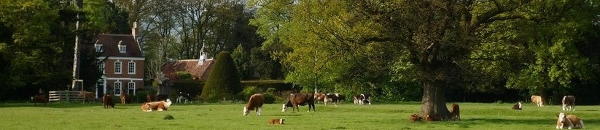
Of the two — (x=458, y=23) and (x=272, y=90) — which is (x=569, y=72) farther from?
(x=458, y=23)

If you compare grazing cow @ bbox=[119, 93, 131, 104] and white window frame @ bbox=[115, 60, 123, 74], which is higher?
white window frame @ bbox=[115, 60, 123, 74]

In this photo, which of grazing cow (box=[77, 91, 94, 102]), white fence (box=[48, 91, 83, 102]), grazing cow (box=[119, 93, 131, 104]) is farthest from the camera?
grazing cow (box=[119, 93, 131, 104])

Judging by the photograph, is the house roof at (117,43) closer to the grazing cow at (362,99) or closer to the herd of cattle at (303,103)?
the herd of cattle at (303,103)

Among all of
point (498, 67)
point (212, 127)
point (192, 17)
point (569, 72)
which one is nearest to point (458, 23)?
point (498, 67)

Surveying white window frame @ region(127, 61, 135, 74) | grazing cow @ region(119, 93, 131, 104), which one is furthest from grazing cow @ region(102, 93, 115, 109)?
white window frame @ region(127, 61, 135, 74)

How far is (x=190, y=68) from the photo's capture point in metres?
98.4

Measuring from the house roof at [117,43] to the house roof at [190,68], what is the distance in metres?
4.47

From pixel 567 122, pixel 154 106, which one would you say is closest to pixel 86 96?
pixel 154 106

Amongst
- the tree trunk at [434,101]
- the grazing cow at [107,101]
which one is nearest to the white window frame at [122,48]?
the grazing cow at [107,101]

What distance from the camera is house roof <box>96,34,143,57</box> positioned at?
9519cm

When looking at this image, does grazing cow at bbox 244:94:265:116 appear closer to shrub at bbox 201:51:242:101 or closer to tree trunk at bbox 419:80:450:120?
tree trunk at bbox 419:80:450:120

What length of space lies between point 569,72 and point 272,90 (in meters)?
25.0

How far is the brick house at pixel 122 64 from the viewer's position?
95.5 m

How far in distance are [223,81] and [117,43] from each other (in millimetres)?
27757
